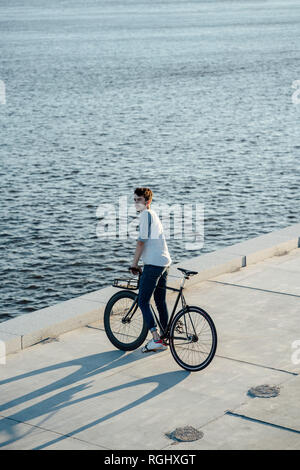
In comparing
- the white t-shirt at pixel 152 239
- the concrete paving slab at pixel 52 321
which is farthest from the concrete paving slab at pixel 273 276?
→ the white t-shirt at pixel 152 239

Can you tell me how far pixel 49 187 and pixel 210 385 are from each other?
50.0 feet

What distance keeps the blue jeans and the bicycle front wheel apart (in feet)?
0.89

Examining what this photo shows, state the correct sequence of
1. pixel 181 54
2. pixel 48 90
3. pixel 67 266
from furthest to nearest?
pixel 181 54
pixel 48 90
pixel 67 266

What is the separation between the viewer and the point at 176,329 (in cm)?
866

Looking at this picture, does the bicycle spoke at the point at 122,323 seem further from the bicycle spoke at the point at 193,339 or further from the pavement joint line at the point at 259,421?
the pavement joint line at the point at 259,421

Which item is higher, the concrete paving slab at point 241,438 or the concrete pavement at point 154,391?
the concrete pavement at point 154,391

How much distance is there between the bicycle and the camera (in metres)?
8.41

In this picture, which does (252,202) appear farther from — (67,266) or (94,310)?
(94,310)

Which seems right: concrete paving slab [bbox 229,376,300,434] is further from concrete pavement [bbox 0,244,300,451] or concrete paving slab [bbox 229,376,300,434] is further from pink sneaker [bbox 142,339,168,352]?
pink sneaker [bbox 142,339,168,352]

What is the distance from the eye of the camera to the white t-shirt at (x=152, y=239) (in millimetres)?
8453

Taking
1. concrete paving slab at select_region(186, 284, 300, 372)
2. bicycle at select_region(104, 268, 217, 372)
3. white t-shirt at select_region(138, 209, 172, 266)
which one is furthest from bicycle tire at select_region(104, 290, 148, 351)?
concrete paving slab at select_region(186, 284, 300, 372)

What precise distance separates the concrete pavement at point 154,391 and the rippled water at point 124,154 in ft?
Answer: 15.8

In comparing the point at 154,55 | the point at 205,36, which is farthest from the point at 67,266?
the point at 205,36

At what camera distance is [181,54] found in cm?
7488
